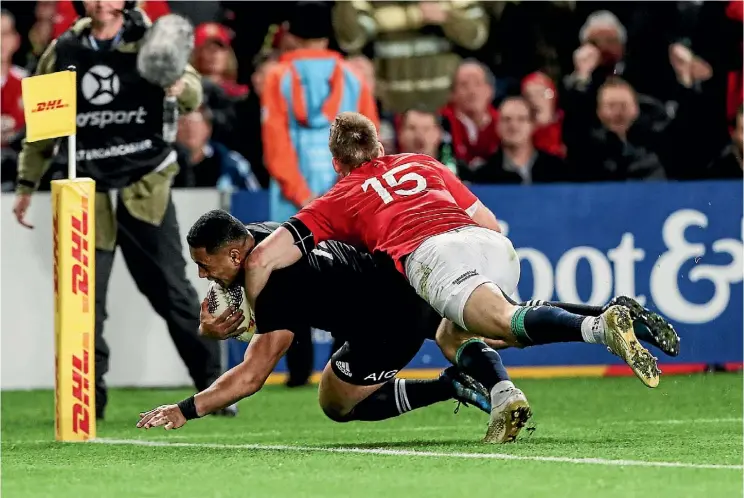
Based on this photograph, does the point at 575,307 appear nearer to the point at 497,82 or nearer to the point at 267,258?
the point at 267,258

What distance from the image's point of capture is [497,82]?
47.4ft

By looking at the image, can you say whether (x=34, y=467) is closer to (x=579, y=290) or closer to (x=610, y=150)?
(x=579, y=290)

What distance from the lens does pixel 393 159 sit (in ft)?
25.1

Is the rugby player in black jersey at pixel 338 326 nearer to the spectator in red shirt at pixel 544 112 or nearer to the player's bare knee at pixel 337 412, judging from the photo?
the player's bare knee at pixel 337 412

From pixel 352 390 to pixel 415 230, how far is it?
0.96m

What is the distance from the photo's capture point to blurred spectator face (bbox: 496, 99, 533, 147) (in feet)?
41.9

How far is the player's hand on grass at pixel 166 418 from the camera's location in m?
6.91

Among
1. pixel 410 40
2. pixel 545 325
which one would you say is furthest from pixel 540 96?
pixel 545 325

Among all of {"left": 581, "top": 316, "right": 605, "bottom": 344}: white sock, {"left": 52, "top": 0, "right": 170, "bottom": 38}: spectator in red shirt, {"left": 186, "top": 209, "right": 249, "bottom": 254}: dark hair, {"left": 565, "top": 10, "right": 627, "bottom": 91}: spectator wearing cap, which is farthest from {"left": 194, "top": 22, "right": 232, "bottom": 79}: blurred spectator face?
{"left": 581, "top": 316, "right": 605, "bottom": 344}: white sock

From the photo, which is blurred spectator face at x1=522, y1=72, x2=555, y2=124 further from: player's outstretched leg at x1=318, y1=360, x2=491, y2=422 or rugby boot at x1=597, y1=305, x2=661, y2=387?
rugby boot at x1=597, y1=305, x2=661, y2=387

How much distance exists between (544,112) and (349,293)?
6.49 m

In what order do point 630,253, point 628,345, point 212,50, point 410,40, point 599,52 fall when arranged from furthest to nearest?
point 599,52 < point 212,50 < point 410,40 < point 630,253 < point 628,345

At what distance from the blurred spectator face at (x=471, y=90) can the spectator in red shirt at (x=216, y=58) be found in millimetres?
1907

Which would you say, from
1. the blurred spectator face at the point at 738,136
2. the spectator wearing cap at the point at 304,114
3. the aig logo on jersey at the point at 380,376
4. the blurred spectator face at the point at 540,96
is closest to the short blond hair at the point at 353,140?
the aig logo on jersey at the point at 380,376
